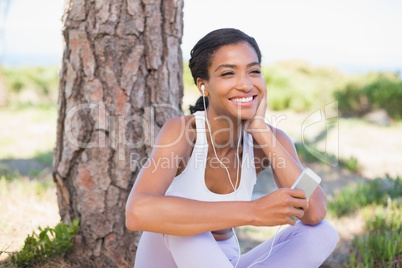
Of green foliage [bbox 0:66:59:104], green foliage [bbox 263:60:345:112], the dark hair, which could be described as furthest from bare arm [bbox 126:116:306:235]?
green foliage [bbox 0:66:59:104]

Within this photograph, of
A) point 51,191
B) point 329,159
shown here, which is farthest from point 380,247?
point 329,159

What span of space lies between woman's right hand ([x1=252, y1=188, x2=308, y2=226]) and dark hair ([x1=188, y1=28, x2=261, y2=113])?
0.83 meters

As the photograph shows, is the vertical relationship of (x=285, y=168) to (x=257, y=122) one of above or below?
below

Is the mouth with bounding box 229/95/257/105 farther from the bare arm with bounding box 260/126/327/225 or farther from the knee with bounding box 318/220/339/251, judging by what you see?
the knee with bounding box 318/220/339/251

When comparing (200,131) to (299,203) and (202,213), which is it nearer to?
(202,213)

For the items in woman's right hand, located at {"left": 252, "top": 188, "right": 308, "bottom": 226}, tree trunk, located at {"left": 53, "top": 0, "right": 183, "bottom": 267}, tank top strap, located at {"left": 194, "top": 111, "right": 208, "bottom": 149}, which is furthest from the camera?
tree trunk, located at {"left": 53, "top": 0, "right": 183, "bottom": 267}

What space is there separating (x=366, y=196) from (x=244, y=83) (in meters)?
3.33

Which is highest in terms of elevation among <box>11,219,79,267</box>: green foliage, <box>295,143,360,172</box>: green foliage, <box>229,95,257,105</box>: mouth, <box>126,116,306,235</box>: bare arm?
<box>229,95,257,105</box>: mouth

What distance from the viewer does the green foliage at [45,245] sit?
2436mm

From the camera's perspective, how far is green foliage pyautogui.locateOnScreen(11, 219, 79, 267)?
2436 mm

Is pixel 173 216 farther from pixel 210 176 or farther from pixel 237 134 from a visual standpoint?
pixel 237 134

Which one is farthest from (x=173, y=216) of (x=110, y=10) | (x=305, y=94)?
(x=305, y=94)

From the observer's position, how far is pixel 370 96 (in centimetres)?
1208

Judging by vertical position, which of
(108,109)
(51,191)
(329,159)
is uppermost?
(108,109)
